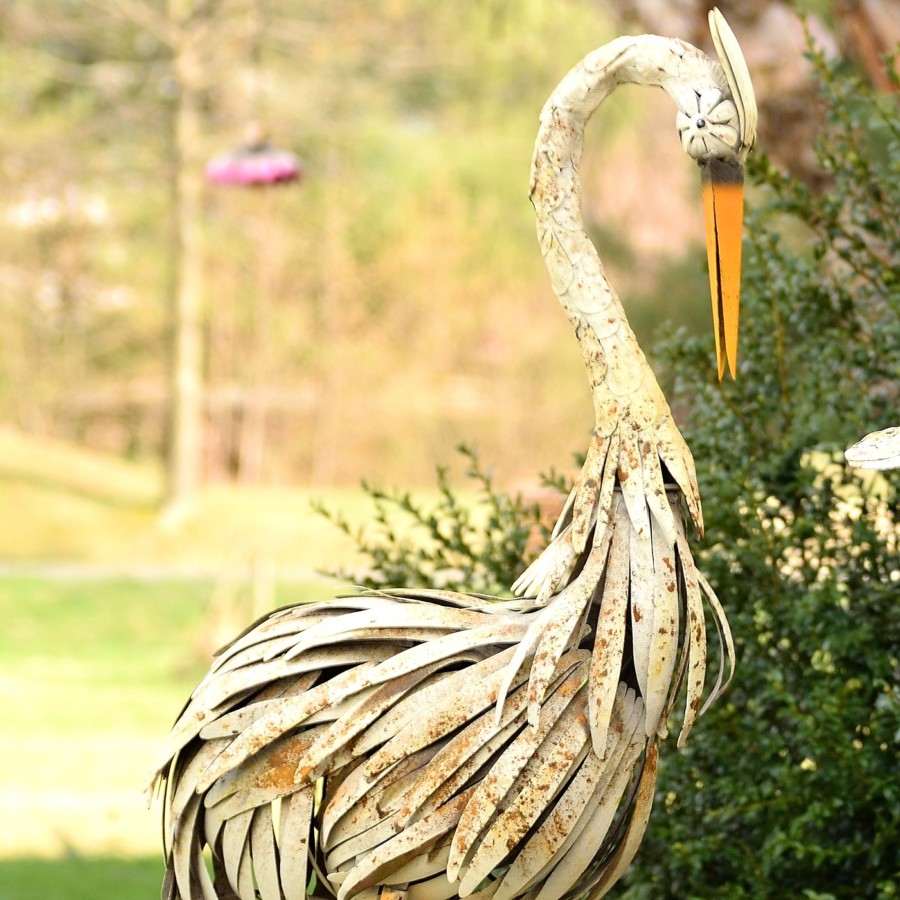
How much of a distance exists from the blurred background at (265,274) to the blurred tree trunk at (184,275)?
Answer: 0.03 m

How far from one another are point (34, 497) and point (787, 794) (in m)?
11.4

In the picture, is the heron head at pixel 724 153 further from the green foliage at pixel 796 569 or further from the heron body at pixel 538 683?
the green foliage at pixel 796 569

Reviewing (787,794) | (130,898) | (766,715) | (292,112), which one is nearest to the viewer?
(787,794)

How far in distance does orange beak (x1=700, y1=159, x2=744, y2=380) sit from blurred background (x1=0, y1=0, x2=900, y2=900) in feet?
29.5

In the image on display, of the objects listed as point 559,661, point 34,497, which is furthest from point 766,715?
point 34,497

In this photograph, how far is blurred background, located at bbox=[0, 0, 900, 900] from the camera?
12.8m

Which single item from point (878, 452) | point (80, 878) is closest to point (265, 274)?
point (80, 878)

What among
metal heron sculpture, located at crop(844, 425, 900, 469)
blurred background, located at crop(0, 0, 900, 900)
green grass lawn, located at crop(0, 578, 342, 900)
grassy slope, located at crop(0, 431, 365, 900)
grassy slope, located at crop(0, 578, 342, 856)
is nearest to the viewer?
metal heron sculpture, located at crop(844, 425, 900, 469)

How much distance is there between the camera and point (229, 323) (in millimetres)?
15828

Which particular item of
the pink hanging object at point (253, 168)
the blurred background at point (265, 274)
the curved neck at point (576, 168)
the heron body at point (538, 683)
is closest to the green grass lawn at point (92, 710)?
the blurred background at point (265, 274)

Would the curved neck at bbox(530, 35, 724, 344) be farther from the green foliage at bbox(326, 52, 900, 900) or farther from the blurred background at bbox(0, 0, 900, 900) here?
the blurred background at bbox(0, 0, 900, 900)

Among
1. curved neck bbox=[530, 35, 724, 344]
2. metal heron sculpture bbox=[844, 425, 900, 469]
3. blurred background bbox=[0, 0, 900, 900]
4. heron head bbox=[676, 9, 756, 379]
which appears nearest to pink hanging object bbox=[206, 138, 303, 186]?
blurred background bbox=[0, 0, 900, 900]

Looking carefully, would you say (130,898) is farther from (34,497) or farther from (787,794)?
(34,497)

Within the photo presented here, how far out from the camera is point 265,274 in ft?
50.9
